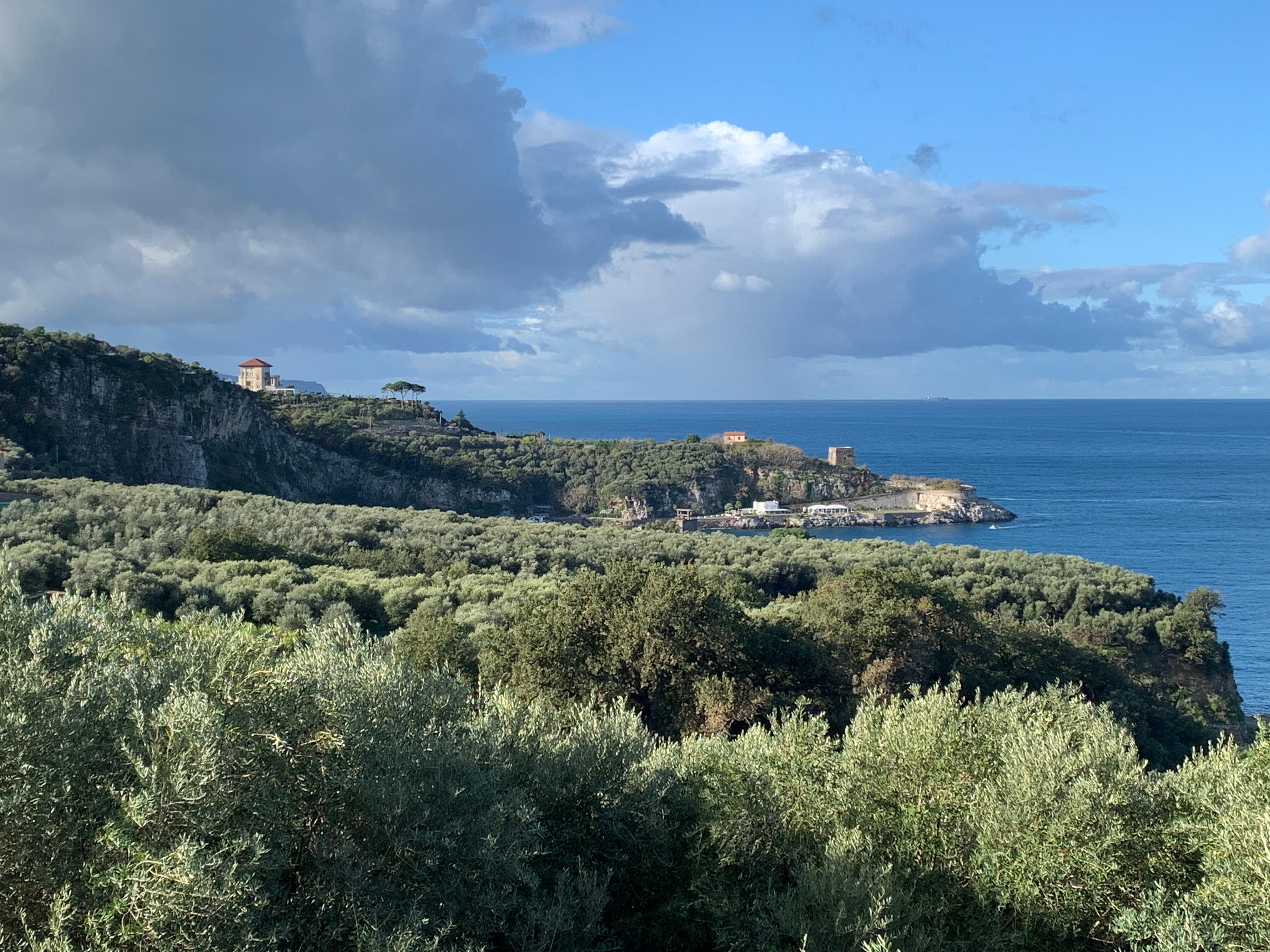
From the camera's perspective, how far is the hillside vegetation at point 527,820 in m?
4.86

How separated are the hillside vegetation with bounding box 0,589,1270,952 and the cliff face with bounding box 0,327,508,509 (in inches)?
1751

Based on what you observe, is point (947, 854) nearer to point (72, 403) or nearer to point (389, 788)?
point (389, 788)

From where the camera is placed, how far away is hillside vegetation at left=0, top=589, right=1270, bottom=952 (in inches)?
191

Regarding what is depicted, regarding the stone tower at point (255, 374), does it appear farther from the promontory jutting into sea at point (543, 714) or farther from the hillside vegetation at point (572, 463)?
the promontory jutting into sea at point (543, 714)

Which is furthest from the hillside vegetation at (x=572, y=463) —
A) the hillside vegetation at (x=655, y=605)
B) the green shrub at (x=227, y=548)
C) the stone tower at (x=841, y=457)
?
the green shrub at (x=227, y=548)

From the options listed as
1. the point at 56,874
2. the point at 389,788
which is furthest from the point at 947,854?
the point at 56,874

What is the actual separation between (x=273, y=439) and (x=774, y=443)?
65.4 metres

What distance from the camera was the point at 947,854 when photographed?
7414mm

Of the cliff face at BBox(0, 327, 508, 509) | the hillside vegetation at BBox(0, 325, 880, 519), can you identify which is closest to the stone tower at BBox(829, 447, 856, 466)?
the hillside vegetation at BBox(0, 325, 880, 519)

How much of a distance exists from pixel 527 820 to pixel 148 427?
207 ft

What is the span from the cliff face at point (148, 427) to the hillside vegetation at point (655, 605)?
24166 mm

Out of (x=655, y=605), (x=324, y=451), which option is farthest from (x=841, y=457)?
(x=655, y=605)

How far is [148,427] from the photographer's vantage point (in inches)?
2416

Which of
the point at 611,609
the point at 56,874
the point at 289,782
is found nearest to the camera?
the point at 56,874
